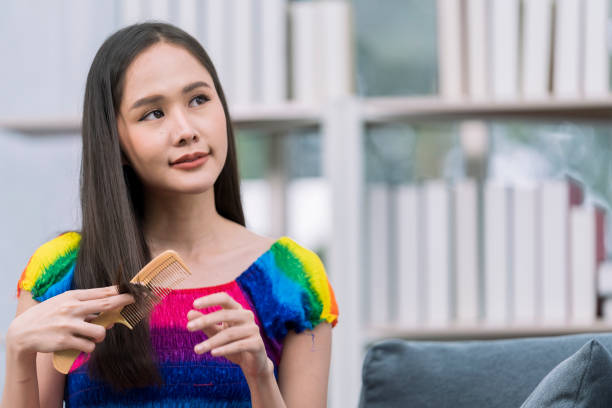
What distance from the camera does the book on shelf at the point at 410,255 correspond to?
2.16 metres

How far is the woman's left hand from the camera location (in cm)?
100

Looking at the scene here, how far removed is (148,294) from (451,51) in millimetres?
1337

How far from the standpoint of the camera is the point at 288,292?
4.25ft

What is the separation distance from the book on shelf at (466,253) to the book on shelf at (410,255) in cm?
9

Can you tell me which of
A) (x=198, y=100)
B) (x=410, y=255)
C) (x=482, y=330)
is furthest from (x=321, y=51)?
(x=198, y=100)

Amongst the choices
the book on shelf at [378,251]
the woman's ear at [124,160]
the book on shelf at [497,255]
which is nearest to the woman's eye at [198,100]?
the woman's ear at [124,160]

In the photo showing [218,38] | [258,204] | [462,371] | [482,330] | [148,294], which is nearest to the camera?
[148,294]

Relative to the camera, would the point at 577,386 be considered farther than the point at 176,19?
No

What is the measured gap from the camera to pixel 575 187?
7.31ft

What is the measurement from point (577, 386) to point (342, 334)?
1.14 meters

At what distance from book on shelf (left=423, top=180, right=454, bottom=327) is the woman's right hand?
1212 millimetres

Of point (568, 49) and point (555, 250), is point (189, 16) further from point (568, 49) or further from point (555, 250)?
point (555, 250)

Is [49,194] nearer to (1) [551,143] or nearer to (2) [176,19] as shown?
(2) [176,19]

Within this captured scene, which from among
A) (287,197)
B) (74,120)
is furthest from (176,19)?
(287,197)
